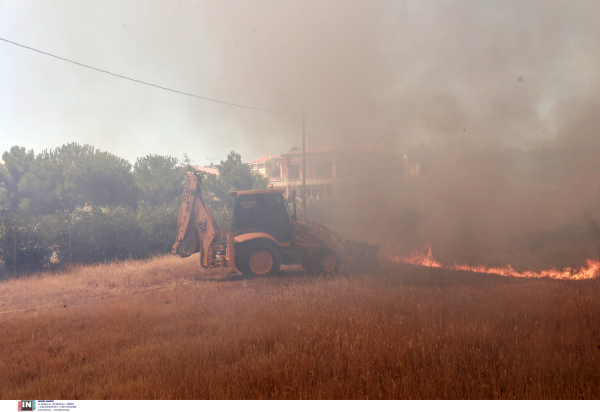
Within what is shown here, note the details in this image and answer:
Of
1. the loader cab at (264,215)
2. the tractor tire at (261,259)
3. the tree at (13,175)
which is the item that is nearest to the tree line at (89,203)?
the tree at (13,175)

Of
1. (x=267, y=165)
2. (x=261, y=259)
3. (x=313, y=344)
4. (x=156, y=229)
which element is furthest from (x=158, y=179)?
(x=267, y=165)

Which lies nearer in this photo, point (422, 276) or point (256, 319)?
point (256, 319)

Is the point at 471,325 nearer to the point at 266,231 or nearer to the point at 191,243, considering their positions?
the point at 266,231

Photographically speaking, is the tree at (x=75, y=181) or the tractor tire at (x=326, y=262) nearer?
the tractor tire at (x=326, y=262)

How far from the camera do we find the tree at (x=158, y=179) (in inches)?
1074

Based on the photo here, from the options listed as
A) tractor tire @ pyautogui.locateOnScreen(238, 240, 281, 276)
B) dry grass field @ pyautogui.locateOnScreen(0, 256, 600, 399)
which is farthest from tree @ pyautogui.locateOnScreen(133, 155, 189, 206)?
dry grass field @ pyautogui.locateOnScreen(0, 256, 600, 399)

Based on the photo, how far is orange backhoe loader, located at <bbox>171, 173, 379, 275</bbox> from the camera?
12.0 m

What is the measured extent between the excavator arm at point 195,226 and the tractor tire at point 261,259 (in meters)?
1.17

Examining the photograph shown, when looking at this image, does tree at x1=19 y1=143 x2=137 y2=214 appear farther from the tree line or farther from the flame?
the flame

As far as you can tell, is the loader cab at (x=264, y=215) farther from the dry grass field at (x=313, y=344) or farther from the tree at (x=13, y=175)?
the tree at (x=13, y=175)

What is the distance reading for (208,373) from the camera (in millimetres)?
4488

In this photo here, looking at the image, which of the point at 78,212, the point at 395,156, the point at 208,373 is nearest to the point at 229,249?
the point at 208,373

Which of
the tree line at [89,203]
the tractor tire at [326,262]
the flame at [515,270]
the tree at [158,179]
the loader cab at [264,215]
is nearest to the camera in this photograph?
the tractor tire at [326,262]

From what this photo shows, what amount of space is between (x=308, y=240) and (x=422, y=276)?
3702mm
